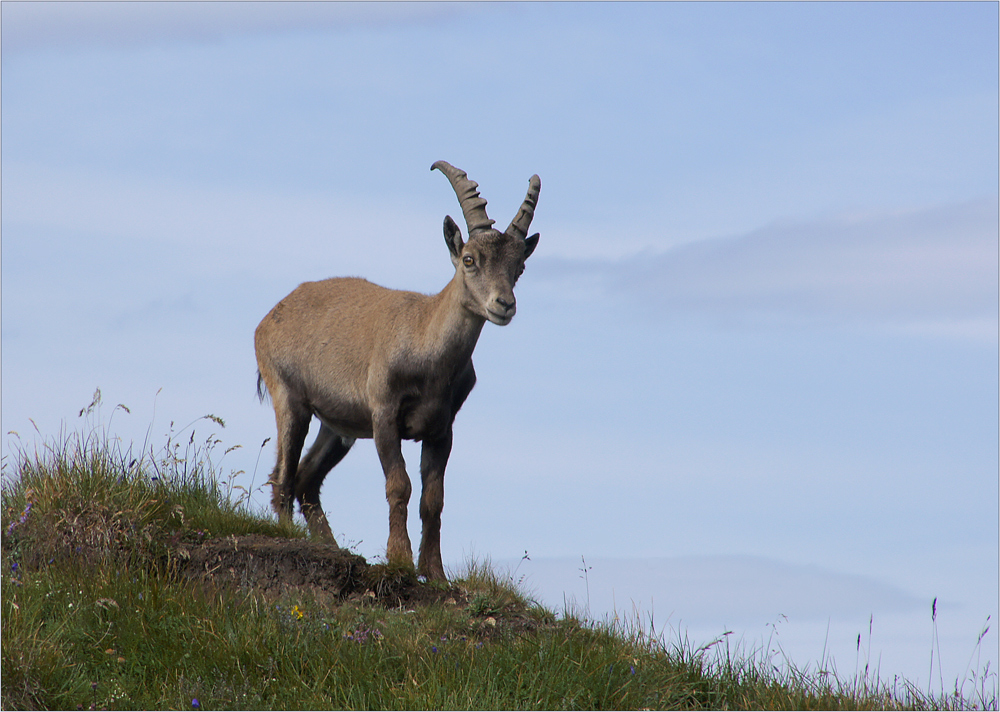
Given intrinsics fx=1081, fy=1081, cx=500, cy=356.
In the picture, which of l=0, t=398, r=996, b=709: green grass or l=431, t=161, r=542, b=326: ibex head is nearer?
l=0, t=398, r=996, b=709: green grass

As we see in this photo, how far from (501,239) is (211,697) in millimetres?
5035

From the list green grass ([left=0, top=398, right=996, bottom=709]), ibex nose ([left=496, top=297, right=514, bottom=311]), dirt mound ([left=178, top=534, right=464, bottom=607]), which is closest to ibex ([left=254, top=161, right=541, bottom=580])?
ibex nose ([left=496, top=297, right=514, bottom=311])

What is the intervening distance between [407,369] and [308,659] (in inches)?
151

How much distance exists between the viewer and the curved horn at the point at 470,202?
1056cm

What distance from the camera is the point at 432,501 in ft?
34.7

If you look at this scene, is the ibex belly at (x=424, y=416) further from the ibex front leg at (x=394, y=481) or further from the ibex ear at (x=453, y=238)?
the ibex ear at (x=453, y=238)

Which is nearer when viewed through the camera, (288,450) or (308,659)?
(308,659)

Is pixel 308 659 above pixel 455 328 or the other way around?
the other way around

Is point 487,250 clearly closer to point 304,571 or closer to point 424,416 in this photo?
point 424,416

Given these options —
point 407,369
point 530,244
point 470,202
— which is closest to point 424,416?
point 407,369

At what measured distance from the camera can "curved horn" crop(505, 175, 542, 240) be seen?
1056 centimetres

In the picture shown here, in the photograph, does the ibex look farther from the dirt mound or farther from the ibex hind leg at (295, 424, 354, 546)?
the dirt mound

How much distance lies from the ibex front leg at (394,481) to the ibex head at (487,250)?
4.77 ft

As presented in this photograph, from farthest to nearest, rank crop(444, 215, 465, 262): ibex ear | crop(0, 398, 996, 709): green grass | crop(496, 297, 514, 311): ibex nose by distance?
crop(444, 215, 465, 262): ibex ear → crop(496, 297, 514, 311): ibex nose → crop(0, 398, 996, 709): green grass
